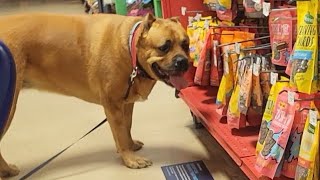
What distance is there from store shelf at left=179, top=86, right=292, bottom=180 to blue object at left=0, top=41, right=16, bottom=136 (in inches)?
39.2

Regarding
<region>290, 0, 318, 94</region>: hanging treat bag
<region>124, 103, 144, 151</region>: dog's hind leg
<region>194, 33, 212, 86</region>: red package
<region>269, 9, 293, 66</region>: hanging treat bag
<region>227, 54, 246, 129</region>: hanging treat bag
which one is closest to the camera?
<region>290, 0, 318, 94</region>: hanging treat bag

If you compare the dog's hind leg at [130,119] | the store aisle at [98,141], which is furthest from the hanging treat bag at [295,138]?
the dog's hind leg at [130,119]

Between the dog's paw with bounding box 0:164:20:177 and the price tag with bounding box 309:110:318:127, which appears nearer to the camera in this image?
the price tag with bounding box 309:110:318:127

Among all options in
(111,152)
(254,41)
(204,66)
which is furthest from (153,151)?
(254,41)

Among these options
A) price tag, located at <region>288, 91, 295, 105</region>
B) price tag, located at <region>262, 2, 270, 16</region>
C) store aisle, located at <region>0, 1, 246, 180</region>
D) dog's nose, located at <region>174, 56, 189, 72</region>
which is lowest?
store aisle, located at <region>0, 1, 246, 180</region>

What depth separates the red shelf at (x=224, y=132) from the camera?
1.89 meters

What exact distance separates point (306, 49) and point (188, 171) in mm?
1104

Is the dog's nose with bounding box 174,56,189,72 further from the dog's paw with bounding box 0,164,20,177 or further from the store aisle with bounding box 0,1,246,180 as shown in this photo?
the dog's paw with bounding box 0,164,20,177

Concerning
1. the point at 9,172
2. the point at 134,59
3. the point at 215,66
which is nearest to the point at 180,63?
the point at 134,59

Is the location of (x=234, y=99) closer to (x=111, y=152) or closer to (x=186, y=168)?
(x=186, y=168)

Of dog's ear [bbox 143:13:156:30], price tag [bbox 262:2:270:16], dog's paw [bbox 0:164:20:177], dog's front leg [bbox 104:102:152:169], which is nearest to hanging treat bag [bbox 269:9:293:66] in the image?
price tag [bbox 262:2:270:16]

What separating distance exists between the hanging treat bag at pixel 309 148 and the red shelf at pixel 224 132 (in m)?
0.25

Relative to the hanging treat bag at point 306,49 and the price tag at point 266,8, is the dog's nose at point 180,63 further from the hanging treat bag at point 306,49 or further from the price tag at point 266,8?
the hanging treat bag at point 306,49

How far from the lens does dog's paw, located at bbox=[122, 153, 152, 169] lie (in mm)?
2412
